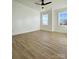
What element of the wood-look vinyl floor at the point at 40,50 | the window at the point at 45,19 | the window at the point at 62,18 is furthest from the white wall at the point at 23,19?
the wood-look vinyl floor at the point at 40,50

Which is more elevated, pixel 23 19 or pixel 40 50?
pixel 23 19

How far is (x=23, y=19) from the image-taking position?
372 inches

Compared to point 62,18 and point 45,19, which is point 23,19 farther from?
point 62,18

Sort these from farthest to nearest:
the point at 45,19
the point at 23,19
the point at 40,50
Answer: the point at 45,19 < the point at 23,19 < the point at 40,50

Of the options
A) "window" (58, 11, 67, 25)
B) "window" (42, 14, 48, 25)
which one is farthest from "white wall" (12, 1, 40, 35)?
"window" (58, 11, 67, 25)

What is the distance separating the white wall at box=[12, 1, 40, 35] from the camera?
26.9 ft

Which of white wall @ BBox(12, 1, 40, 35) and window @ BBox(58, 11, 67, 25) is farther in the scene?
window @ BBox(58, 11, 67, 25)

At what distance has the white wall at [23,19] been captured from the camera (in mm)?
8205

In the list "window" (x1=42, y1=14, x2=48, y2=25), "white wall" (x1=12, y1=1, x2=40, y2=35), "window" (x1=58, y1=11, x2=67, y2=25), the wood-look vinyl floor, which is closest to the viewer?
the wood-look vinyl floor

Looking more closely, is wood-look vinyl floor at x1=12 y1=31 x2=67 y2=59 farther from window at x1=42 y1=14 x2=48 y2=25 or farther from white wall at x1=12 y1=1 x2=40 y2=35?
window at x1=42 y1=14 x2=48 y2=25

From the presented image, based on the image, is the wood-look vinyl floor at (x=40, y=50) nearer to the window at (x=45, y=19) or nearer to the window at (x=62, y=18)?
the window at (x=62, y=18)

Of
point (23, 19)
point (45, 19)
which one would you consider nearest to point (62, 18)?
point (45, 19)
